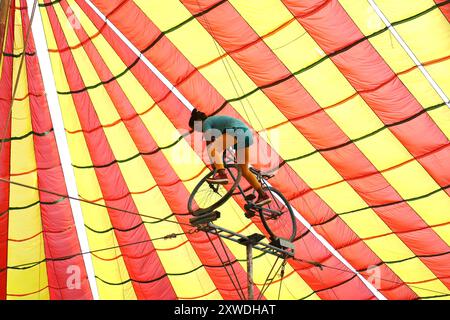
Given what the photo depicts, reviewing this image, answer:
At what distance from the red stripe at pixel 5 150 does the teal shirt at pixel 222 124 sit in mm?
3239

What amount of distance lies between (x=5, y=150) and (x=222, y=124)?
580 cm

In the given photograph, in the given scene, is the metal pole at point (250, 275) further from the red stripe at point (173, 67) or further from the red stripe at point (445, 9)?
the red stripe at point (445, 9)

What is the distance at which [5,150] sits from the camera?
1136 centimetres

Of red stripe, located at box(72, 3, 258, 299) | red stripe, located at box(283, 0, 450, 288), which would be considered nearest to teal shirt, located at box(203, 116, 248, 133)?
red stripe, located at box(283, 0, 450, 288)

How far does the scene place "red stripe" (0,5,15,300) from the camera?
10045 millimetres

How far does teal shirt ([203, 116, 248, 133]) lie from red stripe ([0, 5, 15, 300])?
3239 mm

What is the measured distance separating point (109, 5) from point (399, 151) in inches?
192

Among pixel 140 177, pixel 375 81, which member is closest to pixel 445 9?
pixel 375 81

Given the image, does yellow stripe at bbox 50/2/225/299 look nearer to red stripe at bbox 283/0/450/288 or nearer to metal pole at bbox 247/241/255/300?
red stripe at bbox 283/0/450/288

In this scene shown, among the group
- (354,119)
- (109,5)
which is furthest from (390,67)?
(109,5)
